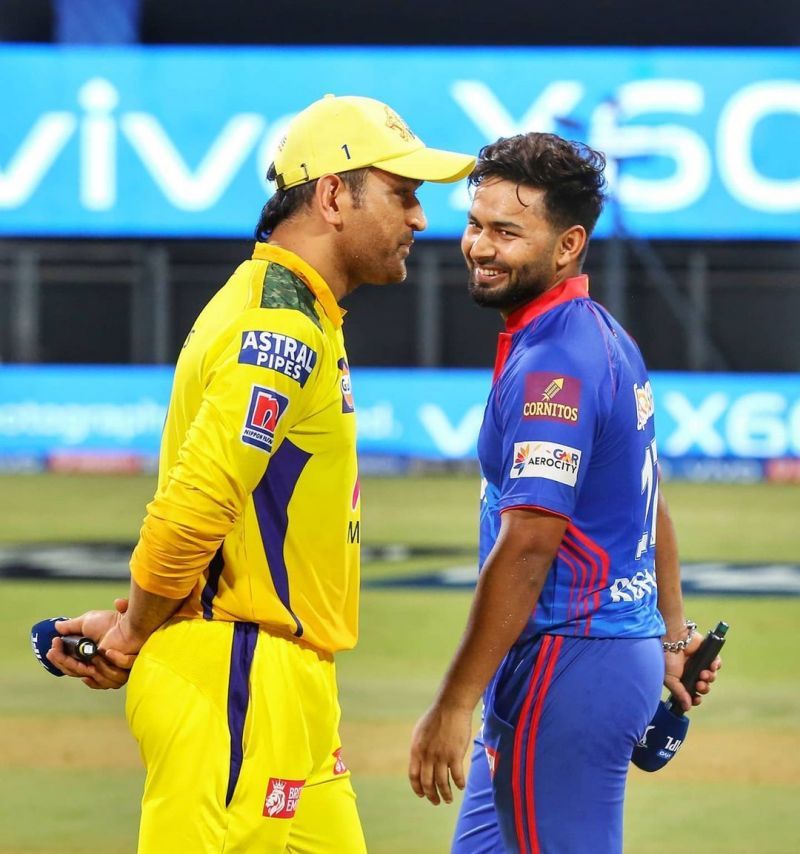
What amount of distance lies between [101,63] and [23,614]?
1469 centimetres

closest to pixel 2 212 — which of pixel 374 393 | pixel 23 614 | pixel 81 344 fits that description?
pixel 81 344

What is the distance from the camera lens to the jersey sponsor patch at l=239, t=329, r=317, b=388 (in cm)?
291

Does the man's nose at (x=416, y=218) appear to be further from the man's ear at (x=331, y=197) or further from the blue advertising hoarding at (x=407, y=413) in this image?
the blue advertising hoarding at (x=407, y=413)

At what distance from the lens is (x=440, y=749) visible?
304 centimetres

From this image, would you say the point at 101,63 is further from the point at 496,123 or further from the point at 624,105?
the point at 624,105

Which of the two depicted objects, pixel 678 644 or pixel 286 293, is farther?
pixel 678 644

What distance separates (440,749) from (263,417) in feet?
2.55

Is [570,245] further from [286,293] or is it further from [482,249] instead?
[286,293]

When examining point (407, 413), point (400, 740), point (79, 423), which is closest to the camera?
point (400, 740)

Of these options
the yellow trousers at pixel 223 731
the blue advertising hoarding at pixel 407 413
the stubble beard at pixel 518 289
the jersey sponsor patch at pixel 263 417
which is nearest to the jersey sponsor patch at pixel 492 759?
the yellow trousers at pixel 223 731

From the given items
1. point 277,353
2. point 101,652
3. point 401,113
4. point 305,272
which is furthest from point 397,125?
point 401,113

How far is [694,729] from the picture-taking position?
24.0 feet

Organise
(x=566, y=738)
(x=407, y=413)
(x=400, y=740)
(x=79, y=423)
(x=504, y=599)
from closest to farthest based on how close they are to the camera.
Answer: (x=504, y=599)
(x=566, y=738)
(x=400, y=740)
(x=407, y=413)
(x=79, y=423)

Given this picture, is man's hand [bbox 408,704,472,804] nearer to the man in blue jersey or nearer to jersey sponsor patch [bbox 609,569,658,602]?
the man in blue jersey
